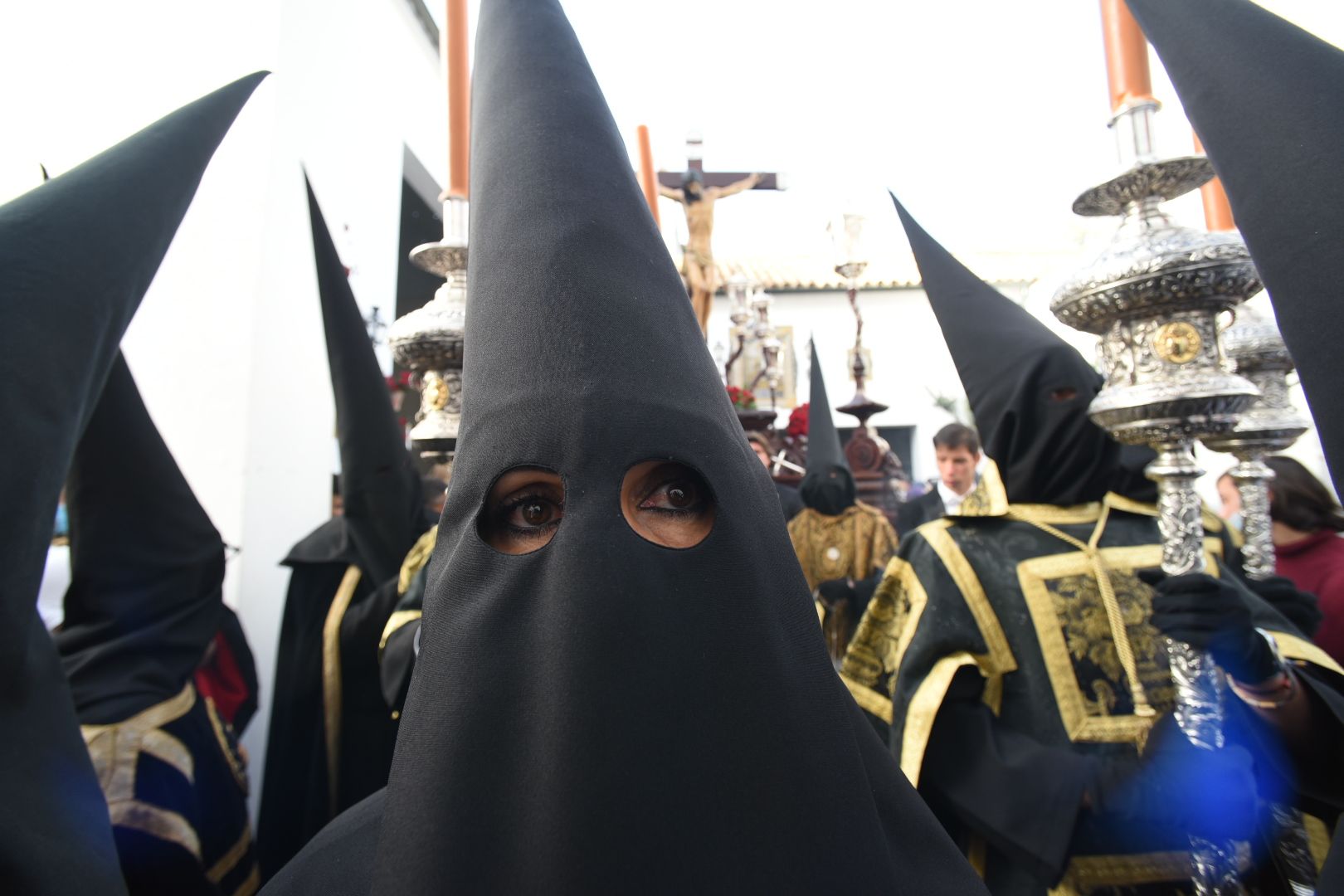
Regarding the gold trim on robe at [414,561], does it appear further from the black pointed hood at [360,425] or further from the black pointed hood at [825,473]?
the black pointed hood at [825,473]

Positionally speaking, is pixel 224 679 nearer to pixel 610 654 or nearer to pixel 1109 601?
pixel 610 654

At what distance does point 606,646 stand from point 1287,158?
3.51 feet

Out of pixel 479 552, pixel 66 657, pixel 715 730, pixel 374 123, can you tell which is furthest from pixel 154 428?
pixel 374 123

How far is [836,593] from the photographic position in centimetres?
478

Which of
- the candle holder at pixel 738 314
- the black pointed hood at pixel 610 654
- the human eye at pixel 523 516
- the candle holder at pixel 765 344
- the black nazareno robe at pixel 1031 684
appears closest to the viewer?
the black pointed hood at pixel 610 654

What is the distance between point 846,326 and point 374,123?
1353 centimetres

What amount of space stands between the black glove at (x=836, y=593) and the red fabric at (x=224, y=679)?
3.27 metres

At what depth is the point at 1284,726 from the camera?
1.56 meters

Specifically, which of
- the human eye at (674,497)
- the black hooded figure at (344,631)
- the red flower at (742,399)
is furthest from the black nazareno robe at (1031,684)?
the red flower at (742,399)

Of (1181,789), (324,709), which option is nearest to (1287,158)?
(1181,789)

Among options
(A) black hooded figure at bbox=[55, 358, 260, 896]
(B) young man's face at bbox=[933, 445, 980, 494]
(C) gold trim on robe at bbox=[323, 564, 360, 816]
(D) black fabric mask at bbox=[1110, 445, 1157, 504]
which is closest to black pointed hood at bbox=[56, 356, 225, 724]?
(A) black hooded figure at bbox=[55, 358, 260, 896]

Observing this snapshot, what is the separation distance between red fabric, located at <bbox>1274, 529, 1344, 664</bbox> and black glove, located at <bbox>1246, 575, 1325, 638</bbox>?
0.77 meters

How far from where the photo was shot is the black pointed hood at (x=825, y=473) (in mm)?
5445

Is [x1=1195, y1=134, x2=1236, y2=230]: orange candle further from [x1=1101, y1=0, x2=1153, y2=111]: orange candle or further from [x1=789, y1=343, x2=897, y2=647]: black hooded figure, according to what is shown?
[x1=789, y1=343, x2=897, y2=647]: black hooded figure
